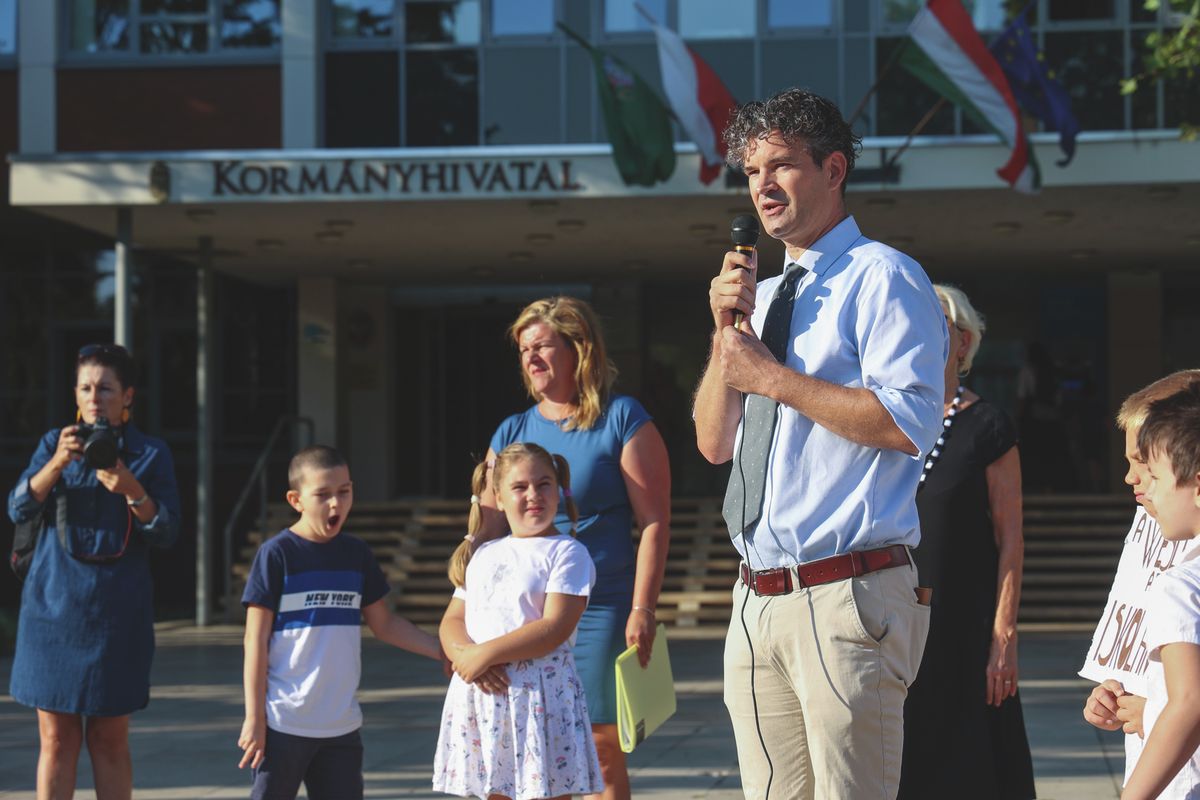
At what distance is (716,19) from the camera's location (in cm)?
1677

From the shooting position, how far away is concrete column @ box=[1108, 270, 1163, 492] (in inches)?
793

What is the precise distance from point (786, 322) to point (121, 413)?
3096 millimetres

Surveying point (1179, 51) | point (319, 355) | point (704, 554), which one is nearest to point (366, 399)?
point (319, 355)

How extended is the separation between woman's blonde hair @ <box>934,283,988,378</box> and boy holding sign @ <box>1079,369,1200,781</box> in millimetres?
1409

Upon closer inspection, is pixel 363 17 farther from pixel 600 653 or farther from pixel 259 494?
pixel 600 653

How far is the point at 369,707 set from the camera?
10039 millimetres

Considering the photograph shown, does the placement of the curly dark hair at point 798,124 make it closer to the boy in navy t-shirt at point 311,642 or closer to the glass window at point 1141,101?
the boy in navy t-shirt at point 311,642

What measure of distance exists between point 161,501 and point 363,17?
488 inches

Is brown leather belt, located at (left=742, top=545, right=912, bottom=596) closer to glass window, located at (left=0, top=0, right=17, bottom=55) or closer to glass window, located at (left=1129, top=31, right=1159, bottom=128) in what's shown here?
glass window, located at (left=1129, top=31, right=1159, bottom=128)

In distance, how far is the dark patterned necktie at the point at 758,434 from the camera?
10.9ft

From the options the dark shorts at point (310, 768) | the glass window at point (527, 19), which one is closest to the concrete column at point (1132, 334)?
the glass window at point (527, 19)

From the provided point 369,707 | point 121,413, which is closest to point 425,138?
point 369,707

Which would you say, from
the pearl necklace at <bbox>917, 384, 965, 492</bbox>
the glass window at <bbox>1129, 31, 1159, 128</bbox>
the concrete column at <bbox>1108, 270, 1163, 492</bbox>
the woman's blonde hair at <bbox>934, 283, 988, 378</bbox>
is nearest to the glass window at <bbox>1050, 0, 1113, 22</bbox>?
the glass window at <bbox>1129, 31, 1159, 128</bbox>

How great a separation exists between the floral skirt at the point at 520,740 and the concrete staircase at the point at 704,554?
1069 cm
